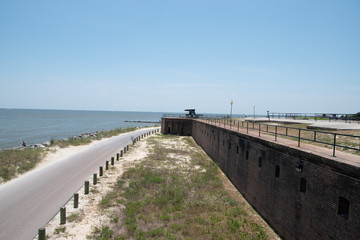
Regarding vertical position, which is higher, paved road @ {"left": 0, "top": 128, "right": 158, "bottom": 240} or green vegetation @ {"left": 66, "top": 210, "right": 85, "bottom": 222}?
paved road @ {"left": 0, "top": 128, "right": 158, "bottom": 240}

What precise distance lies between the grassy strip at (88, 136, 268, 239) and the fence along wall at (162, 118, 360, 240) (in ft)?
4.34

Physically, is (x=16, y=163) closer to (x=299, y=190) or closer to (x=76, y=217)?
(x=76, y=217)

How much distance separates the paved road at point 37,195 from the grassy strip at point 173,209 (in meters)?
2.57

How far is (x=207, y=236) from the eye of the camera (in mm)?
10742

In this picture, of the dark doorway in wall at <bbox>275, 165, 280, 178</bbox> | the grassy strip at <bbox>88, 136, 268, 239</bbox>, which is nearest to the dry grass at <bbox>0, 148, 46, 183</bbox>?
the grassy strip at <bbox>88, 136, 268, 239</bbox>

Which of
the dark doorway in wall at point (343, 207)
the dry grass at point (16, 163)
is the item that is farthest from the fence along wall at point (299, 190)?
the dry grass at point (16, 163)

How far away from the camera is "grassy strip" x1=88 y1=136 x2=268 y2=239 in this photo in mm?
10938

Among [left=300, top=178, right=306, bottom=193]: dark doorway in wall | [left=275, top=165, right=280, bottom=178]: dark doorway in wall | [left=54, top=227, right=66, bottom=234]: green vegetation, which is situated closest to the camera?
[left=300, top=178, right=306, bottom=193]: dark doorway in wall

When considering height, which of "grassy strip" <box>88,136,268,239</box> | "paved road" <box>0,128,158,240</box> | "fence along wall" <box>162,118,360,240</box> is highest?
"fence along wall" <box>162,118,360,240</box>

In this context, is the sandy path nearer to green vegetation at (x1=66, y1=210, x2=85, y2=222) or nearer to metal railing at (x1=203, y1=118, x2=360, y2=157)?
green vegetation at (x1=66, y1=210, x2=85, y2=222)

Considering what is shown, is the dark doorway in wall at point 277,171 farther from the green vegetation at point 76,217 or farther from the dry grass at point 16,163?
the dry grass at point 16,163

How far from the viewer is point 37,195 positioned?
14234 mm

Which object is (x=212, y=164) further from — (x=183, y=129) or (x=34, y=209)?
(x=183, y=129)

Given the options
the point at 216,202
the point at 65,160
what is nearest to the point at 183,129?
the point at 65,160
